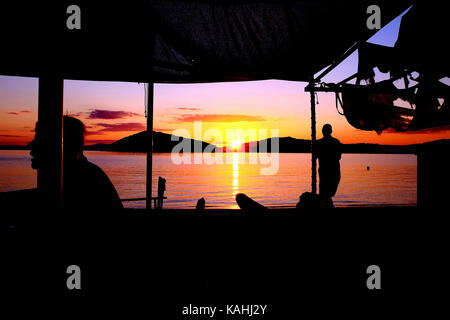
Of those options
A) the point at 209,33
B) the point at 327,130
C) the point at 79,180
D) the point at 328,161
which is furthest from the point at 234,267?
the point at 327,130

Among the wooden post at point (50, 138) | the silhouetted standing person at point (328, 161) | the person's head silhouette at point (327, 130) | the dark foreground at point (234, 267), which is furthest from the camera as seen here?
the person's head silhouette at point (327, 130)

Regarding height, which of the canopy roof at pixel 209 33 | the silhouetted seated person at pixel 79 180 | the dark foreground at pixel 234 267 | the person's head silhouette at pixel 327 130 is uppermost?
the canopy roof at pixel 209 33

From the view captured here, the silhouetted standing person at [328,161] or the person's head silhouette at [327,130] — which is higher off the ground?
the person's head silhouette at [327,130]

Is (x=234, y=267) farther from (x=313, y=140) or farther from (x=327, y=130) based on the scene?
(x=327, y=130)

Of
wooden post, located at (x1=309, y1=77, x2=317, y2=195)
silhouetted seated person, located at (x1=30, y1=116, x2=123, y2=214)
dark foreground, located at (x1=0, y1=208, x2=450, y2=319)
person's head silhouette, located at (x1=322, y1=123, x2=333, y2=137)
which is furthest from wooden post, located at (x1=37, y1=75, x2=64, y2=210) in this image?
person's head silhouette, located at (x1=322, y1=123, x2=333, y2=137)

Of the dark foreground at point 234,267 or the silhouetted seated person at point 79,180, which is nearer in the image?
the dark foreground at point 234,267

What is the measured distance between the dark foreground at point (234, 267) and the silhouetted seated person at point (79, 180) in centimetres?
26

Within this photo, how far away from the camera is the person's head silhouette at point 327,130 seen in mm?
5661

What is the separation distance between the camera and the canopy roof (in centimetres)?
221

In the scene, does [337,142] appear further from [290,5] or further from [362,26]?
[290,5]

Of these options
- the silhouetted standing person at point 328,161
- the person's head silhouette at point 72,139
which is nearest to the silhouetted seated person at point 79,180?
the person's head silhouette at point 72,139

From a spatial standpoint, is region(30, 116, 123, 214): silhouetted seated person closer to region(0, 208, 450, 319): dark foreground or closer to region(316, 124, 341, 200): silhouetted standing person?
region(0, 208, 450, 319): dark foreground

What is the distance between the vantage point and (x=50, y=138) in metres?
1.70

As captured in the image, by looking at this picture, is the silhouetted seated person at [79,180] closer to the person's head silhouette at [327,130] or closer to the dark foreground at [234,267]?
the dark foreground at [234,267]
